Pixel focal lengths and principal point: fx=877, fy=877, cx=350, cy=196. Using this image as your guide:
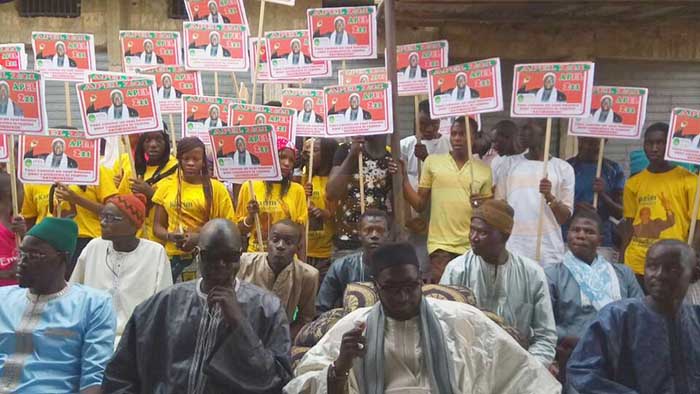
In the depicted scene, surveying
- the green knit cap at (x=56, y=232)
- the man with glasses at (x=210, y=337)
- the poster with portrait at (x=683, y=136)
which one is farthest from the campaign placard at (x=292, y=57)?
the man with glasses at (x=210, y=337)

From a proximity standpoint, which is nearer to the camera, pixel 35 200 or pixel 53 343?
pixel 53 343

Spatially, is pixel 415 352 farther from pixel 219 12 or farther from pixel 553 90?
pixel 219 12

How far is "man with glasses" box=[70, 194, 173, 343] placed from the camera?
18.4ft

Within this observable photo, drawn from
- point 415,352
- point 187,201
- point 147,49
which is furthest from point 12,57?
point 415,352

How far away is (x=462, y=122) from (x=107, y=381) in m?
→ 3.93

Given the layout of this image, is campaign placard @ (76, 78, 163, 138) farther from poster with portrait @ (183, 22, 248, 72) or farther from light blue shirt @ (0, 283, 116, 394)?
light blue shirt @ (0, 283, 116, 394)

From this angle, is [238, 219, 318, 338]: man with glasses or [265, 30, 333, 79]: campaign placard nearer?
[238, 219, 318, 338]: man with glasses

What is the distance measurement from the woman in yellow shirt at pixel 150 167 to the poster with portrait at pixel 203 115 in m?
0.24

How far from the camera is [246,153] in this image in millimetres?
6504

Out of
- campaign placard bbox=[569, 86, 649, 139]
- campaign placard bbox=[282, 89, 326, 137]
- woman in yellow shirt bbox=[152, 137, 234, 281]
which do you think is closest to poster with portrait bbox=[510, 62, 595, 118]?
campaign placard bbox=[569, 86, 649, 139]

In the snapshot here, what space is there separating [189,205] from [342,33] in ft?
6.85

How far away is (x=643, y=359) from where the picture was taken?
4387 millimetres

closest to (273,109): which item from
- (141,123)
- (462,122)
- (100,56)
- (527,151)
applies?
(141,123)

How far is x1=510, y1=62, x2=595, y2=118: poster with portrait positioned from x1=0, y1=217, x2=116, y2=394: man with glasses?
3825mm
